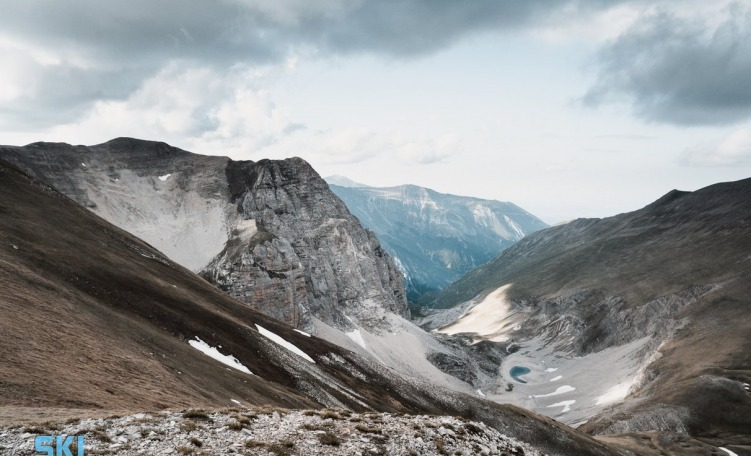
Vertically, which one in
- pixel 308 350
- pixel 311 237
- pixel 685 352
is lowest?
pixel 685 352

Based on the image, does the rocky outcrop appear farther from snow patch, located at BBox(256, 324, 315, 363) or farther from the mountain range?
snow patch, located at BBox(256, 324, 315, 363)

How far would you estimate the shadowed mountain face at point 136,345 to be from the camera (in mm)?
29875

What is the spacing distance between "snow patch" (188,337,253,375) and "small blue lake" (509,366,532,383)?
150037 millimetres

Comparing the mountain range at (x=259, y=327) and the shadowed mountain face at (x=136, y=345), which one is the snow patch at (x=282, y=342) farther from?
the mountain range at (x=259, y=327)

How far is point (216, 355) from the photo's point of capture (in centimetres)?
5550

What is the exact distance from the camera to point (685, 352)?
14038 centimetres

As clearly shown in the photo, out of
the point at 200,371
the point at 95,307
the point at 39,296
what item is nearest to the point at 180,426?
the point at 200,371

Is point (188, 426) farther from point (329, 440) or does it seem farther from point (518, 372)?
point (518, 372)

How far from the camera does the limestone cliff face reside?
5807 inches

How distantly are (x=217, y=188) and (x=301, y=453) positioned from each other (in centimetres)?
17535

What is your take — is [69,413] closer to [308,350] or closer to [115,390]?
[115,390]

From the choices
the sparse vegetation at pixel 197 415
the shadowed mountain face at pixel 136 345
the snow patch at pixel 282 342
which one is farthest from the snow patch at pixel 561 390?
the sparse vegetation at pixel 197 415

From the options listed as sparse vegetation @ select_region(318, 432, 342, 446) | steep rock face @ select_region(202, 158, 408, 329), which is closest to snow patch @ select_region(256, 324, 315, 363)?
sparse vegetation @ select_region(318, 432, 342, 446)

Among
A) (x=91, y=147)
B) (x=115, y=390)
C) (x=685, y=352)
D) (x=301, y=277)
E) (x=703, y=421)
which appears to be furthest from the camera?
(x=91, y=147)
